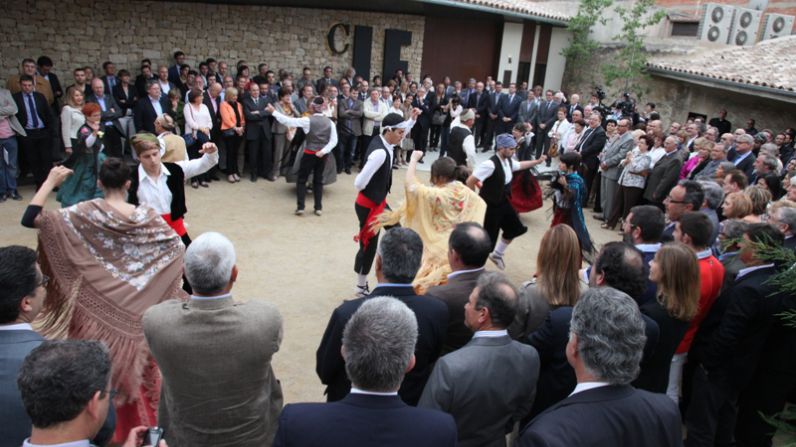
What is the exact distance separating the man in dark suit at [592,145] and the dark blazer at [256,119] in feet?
17.6

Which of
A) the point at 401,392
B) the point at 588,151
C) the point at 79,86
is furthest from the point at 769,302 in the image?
the point at 79,86

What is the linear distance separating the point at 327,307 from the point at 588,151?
607 centimetres

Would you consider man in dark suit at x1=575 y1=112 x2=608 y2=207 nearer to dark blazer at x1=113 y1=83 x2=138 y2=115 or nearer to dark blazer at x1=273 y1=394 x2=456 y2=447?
dark blazer at x1=113 y1=83 x2=138 y2=115

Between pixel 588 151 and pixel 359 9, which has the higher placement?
pixel 359 9

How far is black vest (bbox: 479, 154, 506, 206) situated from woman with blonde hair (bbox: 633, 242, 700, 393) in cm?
322

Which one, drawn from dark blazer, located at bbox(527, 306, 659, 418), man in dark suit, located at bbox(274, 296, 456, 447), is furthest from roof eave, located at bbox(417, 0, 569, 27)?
man in dark suit, located at bbox(274, 296, 456, 447)

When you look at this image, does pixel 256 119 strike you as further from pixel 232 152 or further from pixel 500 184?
pixel 500 184

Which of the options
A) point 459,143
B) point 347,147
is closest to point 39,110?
point 347,147

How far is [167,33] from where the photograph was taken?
11258 millimetres

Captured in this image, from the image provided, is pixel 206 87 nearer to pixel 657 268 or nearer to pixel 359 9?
pixel 359 9

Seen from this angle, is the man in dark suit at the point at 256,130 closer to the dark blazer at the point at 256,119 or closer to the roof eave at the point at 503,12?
the dark blazer at the point at 256,119

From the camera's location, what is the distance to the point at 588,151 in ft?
32.4

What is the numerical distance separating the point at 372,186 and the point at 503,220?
1783mm

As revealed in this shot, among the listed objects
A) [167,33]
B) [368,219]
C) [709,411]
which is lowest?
[709,411]
